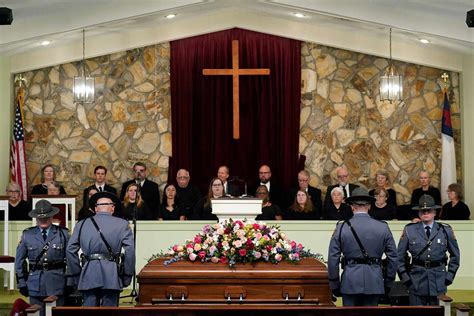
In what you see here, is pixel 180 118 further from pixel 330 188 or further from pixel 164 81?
pixel 330 188

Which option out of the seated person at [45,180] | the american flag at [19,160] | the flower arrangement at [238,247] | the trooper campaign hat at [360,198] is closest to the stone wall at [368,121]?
the seated person at [45,180]

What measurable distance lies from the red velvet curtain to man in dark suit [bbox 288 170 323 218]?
2.87ft

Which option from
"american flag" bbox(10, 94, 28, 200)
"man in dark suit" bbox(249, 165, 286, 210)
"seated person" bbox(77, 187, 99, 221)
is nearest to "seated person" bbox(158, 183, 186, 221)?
"seated person" bbox(77, 187, 99, 221)

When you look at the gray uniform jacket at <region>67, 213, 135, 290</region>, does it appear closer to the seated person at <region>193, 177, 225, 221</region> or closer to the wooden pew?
the wooden pew

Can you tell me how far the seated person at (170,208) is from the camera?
16.5 meters

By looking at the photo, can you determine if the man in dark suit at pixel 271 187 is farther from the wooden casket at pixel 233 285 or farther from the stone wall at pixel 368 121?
the wooden casket at pixel 233 285

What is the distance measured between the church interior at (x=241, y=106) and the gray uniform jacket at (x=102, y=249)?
724cm

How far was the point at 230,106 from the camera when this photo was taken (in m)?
18.7

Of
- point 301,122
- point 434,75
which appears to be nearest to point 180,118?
point 301,122

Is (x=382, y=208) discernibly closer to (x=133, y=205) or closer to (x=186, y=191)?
(x=186, y=191)

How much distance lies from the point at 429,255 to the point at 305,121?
707cm

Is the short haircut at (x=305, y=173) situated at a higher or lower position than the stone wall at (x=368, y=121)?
lower

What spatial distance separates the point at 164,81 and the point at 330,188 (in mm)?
3508

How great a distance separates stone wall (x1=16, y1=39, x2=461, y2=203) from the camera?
60.5ft
